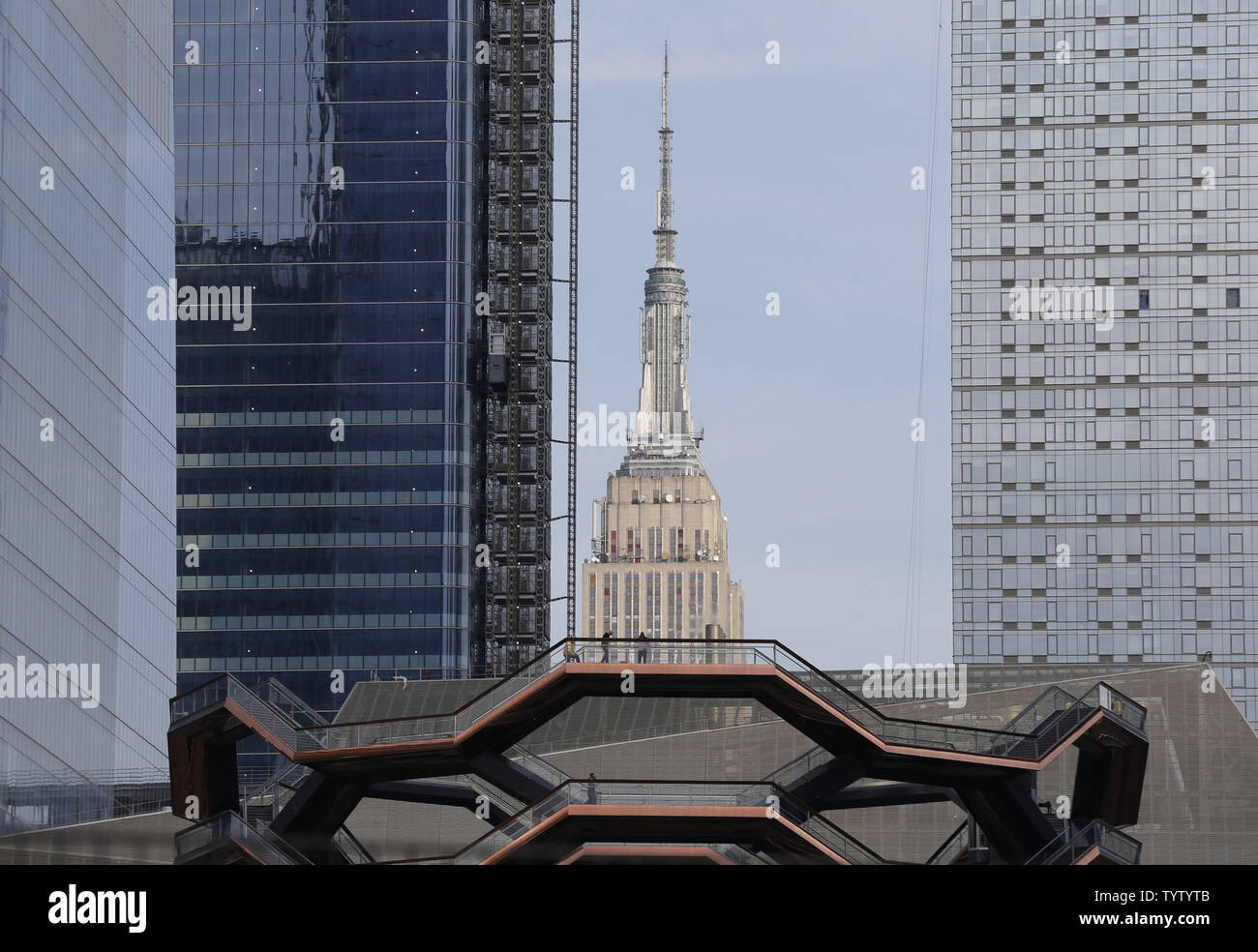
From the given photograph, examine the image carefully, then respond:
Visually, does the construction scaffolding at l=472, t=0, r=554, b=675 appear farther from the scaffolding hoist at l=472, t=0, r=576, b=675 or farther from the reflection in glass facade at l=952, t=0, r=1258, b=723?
the reflection in glass facade at l=952, t=0, r=1258, b=723

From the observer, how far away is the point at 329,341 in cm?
16838

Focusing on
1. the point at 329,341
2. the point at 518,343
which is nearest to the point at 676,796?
the point at 518,343

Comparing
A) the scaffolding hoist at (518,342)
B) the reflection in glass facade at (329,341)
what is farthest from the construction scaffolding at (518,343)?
the reflection in glass facade at (329,341)

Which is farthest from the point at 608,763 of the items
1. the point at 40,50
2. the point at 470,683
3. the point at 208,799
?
the point at 40,50

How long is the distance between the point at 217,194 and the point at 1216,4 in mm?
79208

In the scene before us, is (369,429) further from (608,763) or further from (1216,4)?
(608,763)

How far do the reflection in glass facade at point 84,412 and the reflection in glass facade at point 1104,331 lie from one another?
57.3 metres

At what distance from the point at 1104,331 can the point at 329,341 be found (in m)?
60.6

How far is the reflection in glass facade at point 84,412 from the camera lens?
97812 mm

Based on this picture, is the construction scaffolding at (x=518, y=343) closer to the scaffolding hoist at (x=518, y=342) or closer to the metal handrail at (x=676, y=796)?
the scaffolding hoist at (x=518, y=342)

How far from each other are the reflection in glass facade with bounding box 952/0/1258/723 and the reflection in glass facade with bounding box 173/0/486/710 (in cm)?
4020

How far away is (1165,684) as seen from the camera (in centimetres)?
7919

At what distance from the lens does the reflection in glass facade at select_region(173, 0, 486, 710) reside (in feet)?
542
